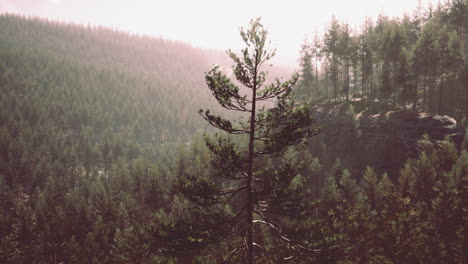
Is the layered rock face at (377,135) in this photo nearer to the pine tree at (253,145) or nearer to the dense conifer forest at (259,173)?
the dense conifer forest at (259,173)

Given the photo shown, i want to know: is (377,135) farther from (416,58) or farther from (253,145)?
(253,145)

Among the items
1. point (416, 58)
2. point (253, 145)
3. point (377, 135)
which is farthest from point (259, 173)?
point (416, 58)

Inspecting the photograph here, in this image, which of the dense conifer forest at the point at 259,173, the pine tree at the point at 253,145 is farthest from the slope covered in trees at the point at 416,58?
the pine tree at the point at 253,145

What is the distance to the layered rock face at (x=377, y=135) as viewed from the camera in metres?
47.8

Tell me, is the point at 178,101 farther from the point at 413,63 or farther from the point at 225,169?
the point at 225,169

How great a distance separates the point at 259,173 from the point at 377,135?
47.7 metres

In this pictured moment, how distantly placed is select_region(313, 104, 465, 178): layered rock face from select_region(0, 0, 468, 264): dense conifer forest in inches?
25.3

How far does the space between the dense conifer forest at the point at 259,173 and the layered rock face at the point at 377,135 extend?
642 mm

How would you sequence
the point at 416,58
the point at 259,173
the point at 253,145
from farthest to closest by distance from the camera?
the point at 416,58 < the point at 259,173 < the point at 253,145

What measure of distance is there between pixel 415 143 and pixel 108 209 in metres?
53.9

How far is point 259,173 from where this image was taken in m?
11.6

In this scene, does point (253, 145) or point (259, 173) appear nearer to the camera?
→ point (253, 145)

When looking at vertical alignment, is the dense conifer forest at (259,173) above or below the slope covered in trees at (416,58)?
below

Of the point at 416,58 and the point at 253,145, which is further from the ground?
the point at 416,58
